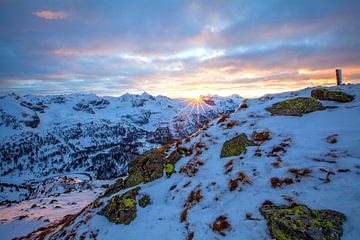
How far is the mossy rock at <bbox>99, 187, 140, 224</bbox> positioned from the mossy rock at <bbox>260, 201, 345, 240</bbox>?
7.94 metres

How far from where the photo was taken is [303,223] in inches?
287

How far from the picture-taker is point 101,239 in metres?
12.0

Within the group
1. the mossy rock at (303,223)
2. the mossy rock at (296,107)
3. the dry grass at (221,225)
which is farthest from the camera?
the mossy rock at (296,107)

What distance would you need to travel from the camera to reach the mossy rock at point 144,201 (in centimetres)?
1335

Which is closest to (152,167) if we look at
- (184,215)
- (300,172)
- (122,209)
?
(122,209)

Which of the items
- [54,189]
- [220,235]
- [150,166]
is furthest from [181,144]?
[54,189]

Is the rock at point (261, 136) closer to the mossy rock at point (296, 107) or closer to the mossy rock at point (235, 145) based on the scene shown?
the mossy rock at point (235, 145)

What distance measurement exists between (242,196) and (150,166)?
27.3 ft

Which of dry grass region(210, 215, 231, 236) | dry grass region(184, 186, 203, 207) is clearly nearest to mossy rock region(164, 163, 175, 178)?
dry grass region(184, 186, 203, 207)

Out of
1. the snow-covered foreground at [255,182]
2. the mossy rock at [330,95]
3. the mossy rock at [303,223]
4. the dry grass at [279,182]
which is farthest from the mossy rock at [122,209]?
the mossy rock at [330,95]

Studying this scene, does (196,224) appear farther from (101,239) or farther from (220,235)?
(101,239)

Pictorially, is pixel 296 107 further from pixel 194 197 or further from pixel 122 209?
pixel 122 209

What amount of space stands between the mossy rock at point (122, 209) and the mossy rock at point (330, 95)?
14630 mm

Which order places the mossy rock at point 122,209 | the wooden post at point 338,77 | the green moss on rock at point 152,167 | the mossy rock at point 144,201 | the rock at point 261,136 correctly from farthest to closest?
1. the wooden post at point 338,77
2. the green moss on rock at point 152,167
3. the rock at point 261,136
4. the mossy rock at point 144,201
5. the mossy rock at point 122,209
